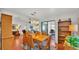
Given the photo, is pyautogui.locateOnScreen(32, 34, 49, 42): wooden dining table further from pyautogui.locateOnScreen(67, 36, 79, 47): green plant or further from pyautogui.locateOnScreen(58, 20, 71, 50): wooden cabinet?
pyautogui.locateOnScreen(67, 36, 79, 47): green plant

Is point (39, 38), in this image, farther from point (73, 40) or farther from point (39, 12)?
point (73, 40)

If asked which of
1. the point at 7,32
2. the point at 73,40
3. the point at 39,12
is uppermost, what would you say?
the point at 39,12

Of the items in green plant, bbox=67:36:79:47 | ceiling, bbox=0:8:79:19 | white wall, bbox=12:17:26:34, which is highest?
ceiling, bbox=0:8:79:19

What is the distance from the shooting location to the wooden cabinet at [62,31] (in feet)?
8.52

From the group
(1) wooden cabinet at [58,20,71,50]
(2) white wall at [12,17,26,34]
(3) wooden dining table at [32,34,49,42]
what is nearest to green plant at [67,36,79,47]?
(1) wooden cabinet at [58,20,71,50]

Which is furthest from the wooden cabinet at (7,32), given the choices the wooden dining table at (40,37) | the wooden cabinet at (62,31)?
the wooden cabinet at (62,31)

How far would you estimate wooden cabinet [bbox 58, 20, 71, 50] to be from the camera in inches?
102

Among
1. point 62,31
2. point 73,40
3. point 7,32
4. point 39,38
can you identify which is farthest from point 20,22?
point 73,40

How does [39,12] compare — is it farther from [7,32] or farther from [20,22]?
[7,32]

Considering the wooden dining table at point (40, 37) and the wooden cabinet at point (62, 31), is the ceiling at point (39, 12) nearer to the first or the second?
the wooden cabinet at point (62, 31)

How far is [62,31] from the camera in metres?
2.62

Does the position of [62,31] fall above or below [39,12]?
below
